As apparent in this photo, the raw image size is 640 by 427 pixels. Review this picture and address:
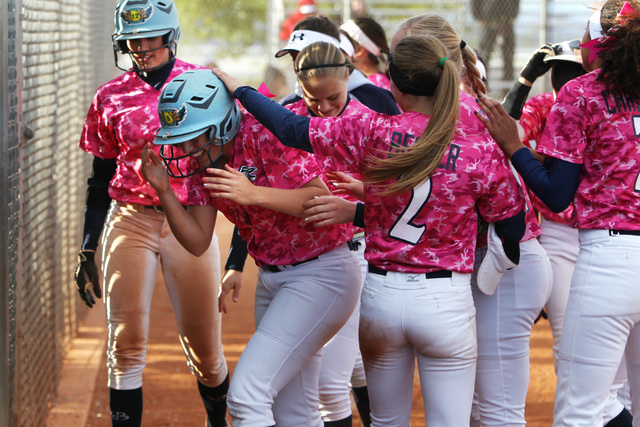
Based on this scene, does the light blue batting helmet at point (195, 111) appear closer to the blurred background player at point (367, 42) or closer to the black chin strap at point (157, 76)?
the black chin strap at point (157, 76)

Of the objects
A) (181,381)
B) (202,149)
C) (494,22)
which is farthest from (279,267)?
(494,22)

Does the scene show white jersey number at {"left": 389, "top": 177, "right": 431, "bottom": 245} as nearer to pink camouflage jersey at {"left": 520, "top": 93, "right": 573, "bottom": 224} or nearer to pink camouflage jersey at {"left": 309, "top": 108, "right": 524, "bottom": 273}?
pink camouflage jersey at {"left": 309, "top": 108, "right": 524, "bottom": 273}

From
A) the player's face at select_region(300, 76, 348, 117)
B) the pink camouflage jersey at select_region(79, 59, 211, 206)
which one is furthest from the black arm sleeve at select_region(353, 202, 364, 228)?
the pink camouflage jersey at select_region(79, 59, 211, 206)

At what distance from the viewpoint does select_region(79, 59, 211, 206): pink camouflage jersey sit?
4.00m

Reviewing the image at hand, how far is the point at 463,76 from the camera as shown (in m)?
A: 3.44

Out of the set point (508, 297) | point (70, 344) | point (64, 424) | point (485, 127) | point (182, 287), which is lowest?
point (70, 344)

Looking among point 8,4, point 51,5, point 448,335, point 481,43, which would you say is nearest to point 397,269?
point 448,335

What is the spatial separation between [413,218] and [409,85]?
462mm

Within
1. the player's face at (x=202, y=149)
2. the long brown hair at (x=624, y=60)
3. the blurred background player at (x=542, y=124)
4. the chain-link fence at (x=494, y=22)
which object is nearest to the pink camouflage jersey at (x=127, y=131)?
the player's face at (x=202, y=149)

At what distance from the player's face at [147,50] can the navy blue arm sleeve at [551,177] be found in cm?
189

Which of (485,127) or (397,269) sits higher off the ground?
(485,127)

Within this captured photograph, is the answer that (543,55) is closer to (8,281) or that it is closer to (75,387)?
(8,281)

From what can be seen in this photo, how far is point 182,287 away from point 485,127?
6.22ft

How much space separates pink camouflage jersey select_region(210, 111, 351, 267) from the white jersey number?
45 cm
